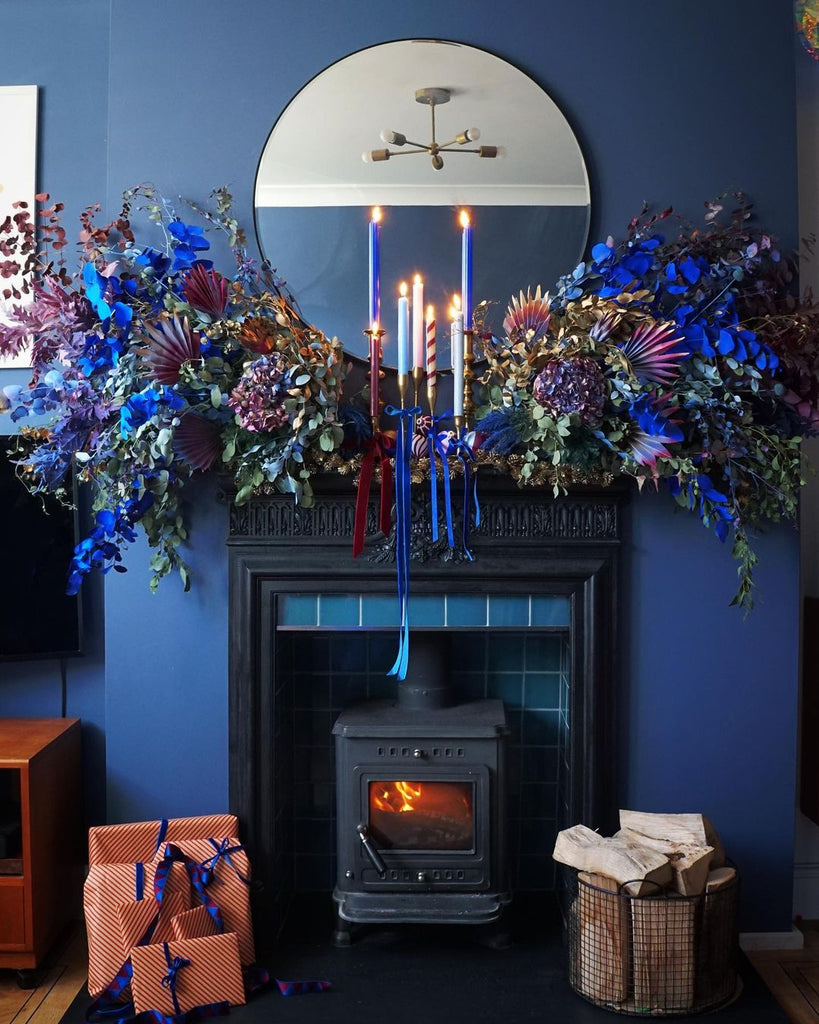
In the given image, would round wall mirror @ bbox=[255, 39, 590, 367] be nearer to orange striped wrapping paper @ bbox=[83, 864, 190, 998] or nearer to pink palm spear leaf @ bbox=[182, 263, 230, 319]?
pink palm spear leaf @ bbox=[182, 263, 230, 319]

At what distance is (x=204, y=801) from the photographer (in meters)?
2.51

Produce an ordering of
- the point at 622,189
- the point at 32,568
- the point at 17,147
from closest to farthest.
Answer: the point at 622,189 → the point at 32,568 → the point at 17,147

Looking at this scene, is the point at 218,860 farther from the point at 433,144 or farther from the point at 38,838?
the point at 433,144

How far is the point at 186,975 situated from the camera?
217cm

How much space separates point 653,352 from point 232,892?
1592 mm

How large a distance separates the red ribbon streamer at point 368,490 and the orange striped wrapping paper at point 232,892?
803mm

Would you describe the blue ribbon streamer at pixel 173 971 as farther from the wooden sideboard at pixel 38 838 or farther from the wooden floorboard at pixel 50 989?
the wooden sideboard at pixel 38 838

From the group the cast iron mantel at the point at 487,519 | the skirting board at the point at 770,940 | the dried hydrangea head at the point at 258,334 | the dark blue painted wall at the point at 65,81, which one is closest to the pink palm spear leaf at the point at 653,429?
the cast iron mantel at the point at 487,519

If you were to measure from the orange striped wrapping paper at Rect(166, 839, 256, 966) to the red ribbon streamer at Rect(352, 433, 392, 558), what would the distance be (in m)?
0.80

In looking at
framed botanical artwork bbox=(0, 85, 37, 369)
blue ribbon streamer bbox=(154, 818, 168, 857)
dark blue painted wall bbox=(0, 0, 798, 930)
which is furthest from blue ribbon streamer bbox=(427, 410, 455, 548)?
framed botanical artwork bbox=(0, 85, 37, 369)

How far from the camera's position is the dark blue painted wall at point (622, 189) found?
2438mm

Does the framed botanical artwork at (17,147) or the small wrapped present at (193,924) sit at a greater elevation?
the framed botanical artwork at (17,147)

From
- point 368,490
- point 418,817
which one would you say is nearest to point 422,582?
point 368,490

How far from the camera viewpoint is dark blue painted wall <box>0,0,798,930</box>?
2438mm
